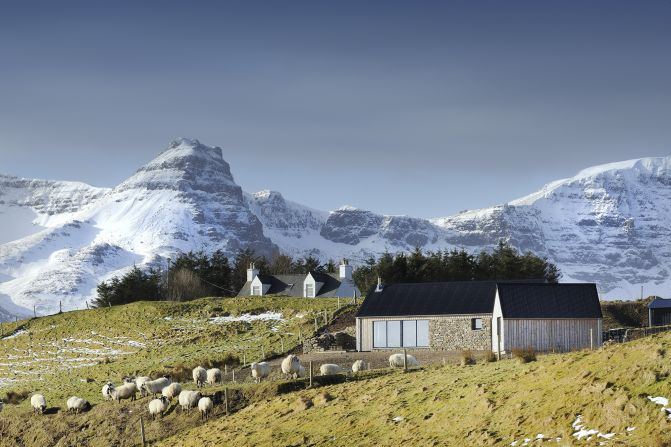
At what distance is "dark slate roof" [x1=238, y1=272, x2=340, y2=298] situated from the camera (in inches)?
4348

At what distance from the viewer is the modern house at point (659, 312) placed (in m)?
83.7

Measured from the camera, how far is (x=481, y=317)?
2785 inches

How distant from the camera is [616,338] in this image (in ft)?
217

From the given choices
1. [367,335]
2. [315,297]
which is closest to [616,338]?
[367,335]

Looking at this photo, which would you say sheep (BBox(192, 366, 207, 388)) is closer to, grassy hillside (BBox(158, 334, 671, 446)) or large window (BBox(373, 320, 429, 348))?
grassy hillside (BBox(158, 334, 671, 446))

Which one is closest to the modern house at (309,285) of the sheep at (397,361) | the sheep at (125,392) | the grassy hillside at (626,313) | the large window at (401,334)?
the grassy hillside at (626,313)

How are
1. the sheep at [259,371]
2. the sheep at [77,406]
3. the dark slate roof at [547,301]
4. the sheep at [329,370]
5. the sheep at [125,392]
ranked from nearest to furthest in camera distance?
the sheep at [329,370] < the sheep at [77,406] < the sheep at [125,392] < the sheep at [259,371] < the dark slate roof at [547,301]

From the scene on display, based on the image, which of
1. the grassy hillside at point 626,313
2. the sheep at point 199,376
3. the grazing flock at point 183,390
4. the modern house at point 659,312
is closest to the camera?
the grazing flock at point 183,390

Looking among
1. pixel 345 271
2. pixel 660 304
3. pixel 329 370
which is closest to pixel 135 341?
pixel 345 271

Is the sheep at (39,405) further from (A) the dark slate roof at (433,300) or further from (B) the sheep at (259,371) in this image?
(A) the dark slate roof at (433,300)

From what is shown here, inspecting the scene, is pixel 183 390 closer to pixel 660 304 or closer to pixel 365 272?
pixel 660 304

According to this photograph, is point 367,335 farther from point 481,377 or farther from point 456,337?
point 481,377

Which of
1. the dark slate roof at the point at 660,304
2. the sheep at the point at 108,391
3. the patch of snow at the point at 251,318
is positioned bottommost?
the sheep at the point at 108,391

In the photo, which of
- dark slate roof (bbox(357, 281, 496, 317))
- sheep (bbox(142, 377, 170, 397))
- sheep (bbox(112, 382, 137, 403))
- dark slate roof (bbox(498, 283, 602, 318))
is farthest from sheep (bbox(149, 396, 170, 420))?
dark slate roof (bbox(357, 281, 496, 317))
